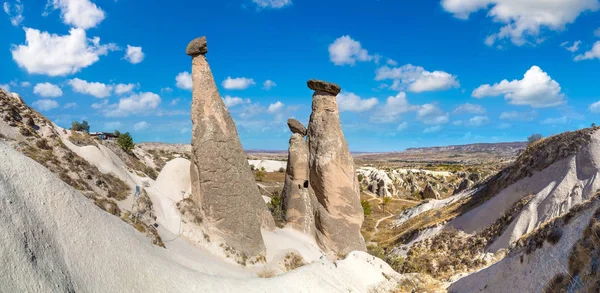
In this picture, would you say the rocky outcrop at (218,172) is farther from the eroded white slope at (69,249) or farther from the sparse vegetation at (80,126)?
the sparse vegetation at (80,126)

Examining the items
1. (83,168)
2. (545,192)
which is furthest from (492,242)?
(83,168)

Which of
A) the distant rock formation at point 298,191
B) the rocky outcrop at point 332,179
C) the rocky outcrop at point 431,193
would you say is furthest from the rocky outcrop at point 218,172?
the rocky outcrop at point 431,193

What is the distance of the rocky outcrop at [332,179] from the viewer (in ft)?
54.4

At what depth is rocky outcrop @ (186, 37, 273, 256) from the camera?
1266cm

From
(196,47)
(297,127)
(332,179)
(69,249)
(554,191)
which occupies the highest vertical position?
(196,47)

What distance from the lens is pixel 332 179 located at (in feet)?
55.5

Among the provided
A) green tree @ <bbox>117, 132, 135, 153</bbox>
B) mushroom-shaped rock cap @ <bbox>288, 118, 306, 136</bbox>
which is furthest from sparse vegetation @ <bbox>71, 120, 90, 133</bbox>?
mushroom-shaped rock cap @ <bbox>288, 118, 306, 136</bbox>

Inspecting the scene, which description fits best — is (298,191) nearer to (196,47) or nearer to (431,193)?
(196,47)

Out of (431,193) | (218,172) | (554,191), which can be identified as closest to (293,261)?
(218,172)

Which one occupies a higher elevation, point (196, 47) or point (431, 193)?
point (196, 47)

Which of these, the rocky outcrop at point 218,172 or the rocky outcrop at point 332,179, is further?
the rocky outcrop at point 332,179

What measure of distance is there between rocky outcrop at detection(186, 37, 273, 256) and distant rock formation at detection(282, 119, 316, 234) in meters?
3.14

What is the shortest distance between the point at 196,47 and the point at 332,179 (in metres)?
8.24

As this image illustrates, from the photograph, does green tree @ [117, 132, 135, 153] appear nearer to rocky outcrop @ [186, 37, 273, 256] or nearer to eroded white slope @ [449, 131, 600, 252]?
rocky outcrop @ [186, 37, 273, 256]
